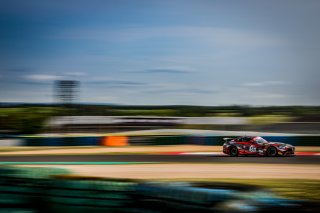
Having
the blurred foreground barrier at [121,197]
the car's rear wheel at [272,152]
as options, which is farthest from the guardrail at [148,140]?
the blurred foreground barrier at [121,197]

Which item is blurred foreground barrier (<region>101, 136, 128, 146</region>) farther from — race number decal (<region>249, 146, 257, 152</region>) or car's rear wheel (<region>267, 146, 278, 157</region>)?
car's rear wheel (<region>267, 146, 278, 157</region>)

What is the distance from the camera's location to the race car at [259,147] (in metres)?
19.1

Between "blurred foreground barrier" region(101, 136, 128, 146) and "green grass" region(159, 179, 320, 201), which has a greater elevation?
"green grass" region(159, 179, 320, 201)

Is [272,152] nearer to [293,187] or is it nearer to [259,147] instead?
[259,147]

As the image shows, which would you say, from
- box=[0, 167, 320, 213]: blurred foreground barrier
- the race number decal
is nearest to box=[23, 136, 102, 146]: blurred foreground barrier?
the race number decal

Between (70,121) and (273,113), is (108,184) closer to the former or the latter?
(70,121)

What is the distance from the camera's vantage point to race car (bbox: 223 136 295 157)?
19.1 m

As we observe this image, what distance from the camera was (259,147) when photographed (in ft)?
63.0

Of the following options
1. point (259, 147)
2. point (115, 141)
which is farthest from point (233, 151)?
point (115, 141)

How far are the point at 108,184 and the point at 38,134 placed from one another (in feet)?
109

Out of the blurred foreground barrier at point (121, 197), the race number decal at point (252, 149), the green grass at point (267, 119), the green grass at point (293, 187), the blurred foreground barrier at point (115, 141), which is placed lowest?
the blurred foreground barrier at point (115, 141)

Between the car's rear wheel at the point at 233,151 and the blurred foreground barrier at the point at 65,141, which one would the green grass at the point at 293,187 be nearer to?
the car's rear wheel at the point at 233,151

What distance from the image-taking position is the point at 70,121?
1463 inches

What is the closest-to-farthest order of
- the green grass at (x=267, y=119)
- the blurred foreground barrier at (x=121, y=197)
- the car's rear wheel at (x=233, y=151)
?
1. the blurred foreground barrier at (x=121, y=197)
2. the car's rear wheel at (x=233, y=151)
3. the green grass at (x=267, y=119)
